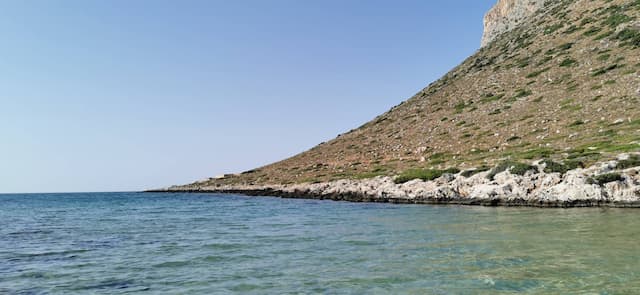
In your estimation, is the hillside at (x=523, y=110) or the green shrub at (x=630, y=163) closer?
the green shrub at (x=630, y=163)

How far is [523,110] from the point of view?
6147 centimetres

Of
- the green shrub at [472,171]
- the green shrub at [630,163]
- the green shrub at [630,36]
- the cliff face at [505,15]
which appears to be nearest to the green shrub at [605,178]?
the green shrub at [630,163]

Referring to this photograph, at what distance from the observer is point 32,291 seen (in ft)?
34.8

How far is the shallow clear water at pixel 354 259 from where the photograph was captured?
32.1 ft

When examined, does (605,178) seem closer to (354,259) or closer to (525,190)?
(525,190)

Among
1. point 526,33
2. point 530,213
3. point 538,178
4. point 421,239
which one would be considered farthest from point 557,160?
point 526,33

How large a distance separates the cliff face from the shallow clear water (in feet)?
385

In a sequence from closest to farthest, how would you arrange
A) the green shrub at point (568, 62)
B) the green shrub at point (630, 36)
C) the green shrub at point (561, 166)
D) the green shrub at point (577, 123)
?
the green shrub at point (561, 166) → the green shrub at point (577, 123) → the green shrub at point (630, 36) → the green shrub at point (568, 62)

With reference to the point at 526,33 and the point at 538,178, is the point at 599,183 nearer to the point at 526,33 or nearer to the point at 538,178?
the point at 538,178

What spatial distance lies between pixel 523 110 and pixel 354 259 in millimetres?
56614

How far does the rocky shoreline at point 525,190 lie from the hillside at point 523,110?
155 inches

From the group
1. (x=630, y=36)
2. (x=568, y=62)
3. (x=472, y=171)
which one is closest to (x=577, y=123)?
(x=472, y=171)

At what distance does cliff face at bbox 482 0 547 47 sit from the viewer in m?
122

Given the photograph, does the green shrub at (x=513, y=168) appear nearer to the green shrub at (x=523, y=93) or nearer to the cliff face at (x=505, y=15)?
the green shrub at (x=523, y=93)
